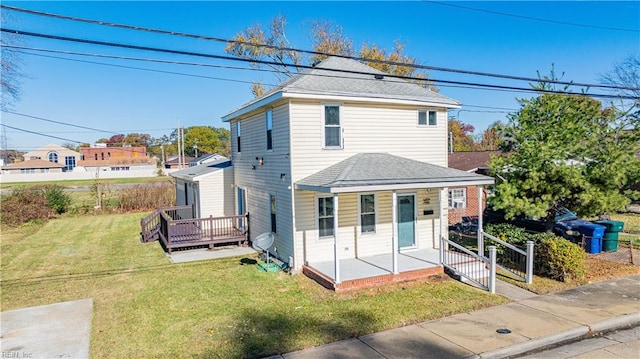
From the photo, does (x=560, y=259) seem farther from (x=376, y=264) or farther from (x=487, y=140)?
(x=487, y=140)

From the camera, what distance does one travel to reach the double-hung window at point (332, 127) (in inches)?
451

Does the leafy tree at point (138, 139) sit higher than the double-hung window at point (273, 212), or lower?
higher

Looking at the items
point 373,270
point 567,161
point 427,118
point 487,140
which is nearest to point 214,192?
point 373,270

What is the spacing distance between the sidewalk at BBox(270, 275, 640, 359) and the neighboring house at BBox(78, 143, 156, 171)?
75.4m

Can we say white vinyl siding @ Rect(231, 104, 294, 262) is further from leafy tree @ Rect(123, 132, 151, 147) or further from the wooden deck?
leafy tree @ Rect(123, 132, 151, 147)

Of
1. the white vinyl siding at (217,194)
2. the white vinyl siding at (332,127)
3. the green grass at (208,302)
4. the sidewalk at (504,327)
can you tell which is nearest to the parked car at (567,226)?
the sidewalk at (504,327)

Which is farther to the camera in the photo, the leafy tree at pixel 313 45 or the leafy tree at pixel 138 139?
the leafy tree at pixel 138 139

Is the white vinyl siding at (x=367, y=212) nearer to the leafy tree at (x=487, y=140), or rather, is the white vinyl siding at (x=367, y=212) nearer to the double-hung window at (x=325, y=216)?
the double-hung window at (x=325, y=216)

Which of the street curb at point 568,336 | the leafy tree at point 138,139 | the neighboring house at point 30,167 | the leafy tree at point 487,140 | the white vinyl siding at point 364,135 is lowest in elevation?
the street curb at point 568,336

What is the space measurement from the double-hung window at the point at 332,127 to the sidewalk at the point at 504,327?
5.79 m

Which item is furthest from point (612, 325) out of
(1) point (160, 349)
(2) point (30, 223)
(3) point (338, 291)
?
(2) point (30, 223)

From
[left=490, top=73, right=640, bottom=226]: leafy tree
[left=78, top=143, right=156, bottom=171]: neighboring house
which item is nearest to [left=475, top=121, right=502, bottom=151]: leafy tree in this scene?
[left=490, top=73, right=640, bottom=226]: leafy tree

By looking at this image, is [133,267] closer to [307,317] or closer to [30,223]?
[307,317]

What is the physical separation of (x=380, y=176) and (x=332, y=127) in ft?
7.57
